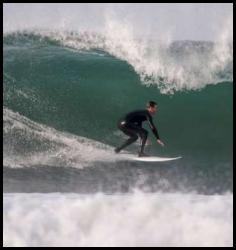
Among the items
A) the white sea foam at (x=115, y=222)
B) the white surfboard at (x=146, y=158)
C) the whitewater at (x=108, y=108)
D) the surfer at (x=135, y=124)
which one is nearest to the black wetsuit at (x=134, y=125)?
the surfer at (x=135, y=124)

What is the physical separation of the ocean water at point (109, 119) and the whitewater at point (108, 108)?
0.04ft

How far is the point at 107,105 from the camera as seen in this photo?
22.9 feet

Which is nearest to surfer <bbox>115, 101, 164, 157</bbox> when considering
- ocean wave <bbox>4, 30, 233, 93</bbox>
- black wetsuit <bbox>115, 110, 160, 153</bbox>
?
black wetsuit <bbox>115, 110, 160, 153</bbox>

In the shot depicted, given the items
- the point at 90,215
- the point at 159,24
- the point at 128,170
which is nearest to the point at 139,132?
the point at 128,170

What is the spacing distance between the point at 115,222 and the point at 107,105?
1.98 metres

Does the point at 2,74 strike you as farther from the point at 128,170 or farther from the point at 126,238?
the point at 126,238

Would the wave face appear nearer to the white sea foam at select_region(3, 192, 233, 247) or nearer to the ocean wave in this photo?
the ocean wave

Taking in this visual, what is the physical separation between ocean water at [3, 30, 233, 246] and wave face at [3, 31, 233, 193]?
13 mm

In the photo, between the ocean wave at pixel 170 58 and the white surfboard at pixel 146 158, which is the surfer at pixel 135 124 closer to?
the white surfboard at pixel 146 158

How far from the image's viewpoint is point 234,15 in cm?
709

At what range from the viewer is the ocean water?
6.32 metres

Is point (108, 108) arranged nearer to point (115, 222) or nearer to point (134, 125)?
point (134, 125)

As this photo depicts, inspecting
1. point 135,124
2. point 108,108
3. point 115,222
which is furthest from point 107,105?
point 115,222

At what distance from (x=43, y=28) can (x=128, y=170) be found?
7.80 feet
